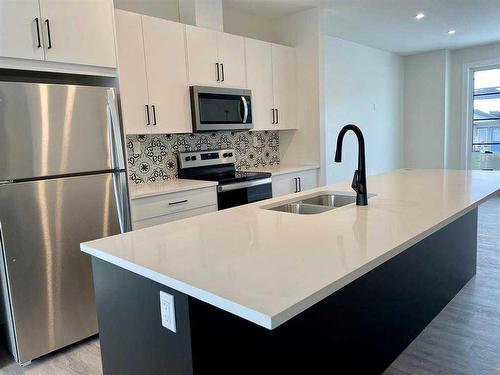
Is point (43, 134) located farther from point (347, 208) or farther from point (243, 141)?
point (243, 141)

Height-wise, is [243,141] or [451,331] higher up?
[243,141]

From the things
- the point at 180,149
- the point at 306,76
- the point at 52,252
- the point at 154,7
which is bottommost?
the point at 52,252

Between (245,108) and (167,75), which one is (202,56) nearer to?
(167,75)

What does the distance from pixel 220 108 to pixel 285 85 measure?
1.06 m

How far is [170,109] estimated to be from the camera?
318 centimetres

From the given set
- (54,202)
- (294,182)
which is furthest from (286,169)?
(54,202)

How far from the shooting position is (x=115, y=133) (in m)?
2.51

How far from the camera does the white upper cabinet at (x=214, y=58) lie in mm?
3314

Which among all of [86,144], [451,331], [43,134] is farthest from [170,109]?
[451,331]

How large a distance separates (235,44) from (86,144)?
1889 millimetres

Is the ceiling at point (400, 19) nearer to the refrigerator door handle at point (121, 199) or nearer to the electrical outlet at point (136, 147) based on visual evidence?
the electrical outlet at point (136, 147)

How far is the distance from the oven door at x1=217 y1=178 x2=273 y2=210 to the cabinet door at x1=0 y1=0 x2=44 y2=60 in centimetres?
160

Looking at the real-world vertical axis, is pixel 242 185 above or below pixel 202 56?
below

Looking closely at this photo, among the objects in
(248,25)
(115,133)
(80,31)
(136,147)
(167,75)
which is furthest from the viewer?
(248,25)
